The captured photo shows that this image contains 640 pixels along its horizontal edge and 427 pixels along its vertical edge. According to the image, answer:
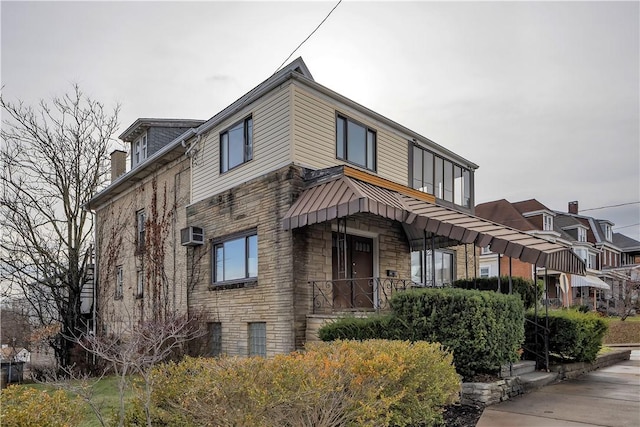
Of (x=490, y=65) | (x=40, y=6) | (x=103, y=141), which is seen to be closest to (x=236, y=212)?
(x=40, y=6)

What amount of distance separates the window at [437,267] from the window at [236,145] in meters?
5.96

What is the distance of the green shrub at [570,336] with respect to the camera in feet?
33.4

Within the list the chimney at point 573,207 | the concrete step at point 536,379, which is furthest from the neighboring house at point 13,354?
the chimney at point 573,207

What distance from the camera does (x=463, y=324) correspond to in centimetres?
776

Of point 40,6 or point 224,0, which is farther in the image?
point 224,0

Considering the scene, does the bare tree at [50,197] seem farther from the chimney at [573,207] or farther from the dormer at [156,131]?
the chimney at [573,207]

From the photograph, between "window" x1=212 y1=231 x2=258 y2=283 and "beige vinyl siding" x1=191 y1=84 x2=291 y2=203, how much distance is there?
1546 millimetres

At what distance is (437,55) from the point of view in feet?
35.0

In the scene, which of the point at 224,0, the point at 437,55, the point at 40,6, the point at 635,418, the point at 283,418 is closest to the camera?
the point at 283,418

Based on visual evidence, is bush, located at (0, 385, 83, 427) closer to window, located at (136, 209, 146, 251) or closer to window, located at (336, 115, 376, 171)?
window, located at (336, 115, 376, 171)

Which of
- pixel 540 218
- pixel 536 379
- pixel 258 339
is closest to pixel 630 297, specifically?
pixel 540 218

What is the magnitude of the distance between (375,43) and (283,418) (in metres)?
7.76

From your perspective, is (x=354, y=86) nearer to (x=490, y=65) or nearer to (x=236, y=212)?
(x=490, y=65)

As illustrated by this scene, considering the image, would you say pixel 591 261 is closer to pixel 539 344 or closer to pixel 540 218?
pixel 540 218
